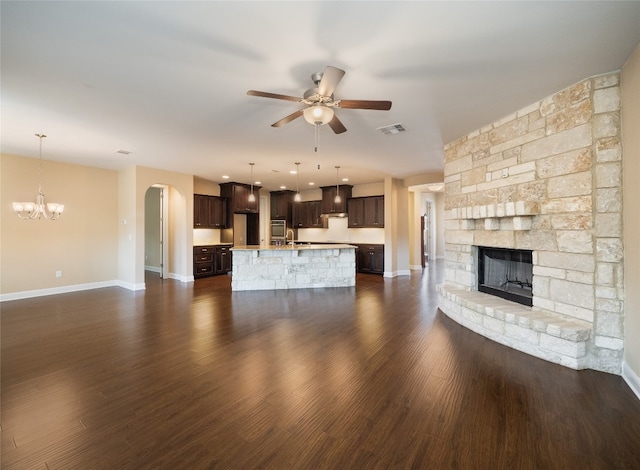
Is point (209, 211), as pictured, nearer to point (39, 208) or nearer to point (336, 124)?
point (39, 208)

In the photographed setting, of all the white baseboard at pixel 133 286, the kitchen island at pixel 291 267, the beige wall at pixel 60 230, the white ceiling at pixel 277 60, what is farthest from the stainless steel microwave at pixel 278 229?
the white ceiling at pixel 277 60

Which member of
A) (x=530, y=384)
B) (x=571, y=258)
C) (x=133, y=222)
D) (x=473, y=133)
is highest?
(x=473, y=133)

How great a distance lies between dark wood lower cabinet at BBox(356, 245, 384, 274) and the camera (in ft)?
27.2

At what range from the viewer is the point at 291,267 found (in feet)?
20.9

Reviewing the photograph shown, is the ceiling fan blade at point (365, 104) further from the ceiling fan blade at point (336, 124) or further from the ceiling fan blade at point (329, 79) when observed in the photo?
the ceiling fan blade at point (336, 124)

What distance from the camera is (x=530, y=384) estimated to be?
240cm

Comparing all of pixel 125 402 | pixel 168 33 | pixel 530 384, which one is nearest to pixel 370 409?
pixel 530 384

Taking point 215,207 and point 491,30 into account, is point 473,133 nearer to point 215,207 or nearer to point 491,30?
point 491,30

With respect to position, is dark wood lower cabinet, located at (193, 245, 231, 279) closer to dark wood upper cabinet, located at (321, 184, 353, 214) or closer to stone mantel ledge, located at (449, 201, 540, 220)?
dark wood upper cabinet, located at (321, 184, 353, 214)

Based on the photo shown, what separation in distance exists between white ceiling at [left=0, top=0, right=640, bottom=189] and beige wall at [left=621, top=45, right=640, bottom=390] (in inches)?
10.1

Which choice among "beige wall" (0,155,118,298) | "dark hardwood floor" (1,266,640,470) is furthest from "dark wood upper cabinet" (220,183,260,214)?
"dark hardwood floor" (1,266,640,470)

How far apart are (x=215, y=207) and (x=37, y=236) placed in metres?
3.89

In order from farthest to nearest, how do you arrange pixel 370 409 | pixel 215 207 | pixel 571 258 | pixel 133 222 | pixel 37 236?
pixel 215 207, pixel 133 222, pixel 37 236, pixel 571 258, pixel 370 409

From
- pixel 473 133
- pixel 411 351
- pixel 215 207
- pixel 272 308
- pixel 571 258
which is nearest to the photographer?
pixel 571 258
